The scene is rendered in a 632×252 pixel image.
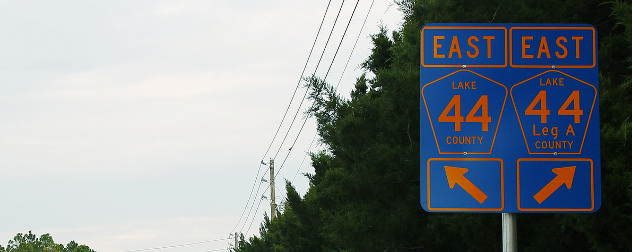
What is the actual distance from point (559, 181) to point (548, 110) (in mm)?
568

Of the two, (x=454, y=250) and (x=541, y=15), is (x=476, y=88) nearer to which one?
(x=541, y=15)

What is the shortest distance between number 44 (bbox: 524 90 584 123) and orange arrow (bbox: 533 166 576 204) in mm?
402

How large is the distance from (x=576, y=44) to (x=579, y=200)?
4.09 ft

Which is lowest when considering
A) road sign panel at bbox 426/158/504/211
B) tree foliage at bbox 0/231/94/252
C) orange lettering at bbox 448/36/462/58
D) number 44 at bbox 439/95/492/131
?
road sign panel at bbox 426/158/504/211

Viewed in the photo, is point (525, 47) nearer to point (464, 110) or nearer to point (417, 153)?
point (464, 110)

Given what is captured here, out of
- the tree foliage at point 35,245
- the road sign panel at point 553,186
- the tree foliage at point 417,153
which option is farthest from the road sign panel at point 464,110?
the tree foliage at point 35,245

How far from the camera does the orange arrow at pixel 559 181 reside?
7.64 metres

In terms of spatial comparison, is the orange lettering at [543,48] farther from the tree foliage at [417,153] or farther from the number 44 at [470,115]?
the tree foliage at [417,153]

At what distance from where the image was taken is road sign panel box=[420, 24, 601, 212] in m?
7.64

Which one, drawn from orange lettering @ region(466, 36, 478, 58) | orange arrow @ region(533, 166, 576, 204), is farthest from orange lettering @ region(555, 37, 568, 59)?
orange arrow @ region(533, 166, 576, 204)

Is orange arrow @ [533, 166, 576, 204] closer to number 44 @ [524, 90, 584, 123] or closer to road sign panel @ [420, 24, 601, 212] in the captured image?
road sign panel @ [420, 24, 601, 212]

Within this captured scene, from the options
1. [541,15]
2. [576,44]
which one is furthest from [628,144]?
[576,44]

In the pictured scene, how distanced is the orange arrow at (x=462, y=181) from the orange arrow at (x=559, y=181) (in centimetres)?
43

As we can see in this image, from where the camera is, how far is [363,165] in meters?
16.2
